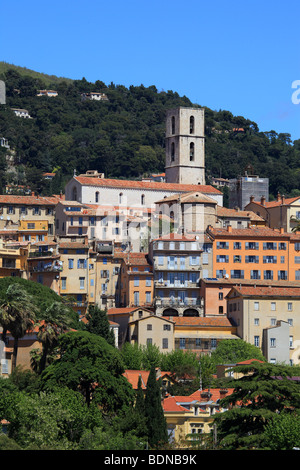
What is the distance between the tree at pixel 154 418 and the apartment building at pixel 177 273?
2961cm

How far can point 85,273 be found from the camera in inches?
3556

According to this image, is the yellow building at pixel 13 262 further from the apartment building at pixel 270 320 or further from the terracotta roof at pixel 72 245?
the apartment building at pixel 270 320

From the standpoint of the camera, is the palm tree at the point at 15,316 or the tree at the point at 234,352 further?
the tree at the point at 234,352

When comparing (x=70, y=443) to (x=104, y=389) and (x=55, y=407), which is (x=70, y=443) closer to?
(x=55, y=407)

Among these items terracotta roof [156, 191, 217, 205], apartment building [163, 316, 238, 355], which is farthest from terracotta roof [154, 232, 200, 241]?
apartment building [163, 316, 238, 355]

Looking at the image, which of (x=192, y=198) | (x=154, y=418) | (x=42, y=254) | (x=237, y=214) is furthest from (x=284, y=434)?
(x=237, y=214)

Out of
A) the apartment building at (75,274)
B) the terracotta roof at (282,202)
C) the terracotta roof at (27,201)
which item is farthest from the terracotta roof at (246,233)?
the terracotta roof at (27,201)

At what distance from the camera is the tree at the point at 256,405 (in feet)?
169

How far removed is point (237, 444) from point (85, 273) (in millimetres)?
40541

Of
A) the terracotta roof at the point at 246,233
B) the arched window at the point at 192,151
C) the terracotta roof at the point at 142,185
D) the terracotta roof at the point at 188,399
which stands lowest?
the terracotta roof at the point at 188,399

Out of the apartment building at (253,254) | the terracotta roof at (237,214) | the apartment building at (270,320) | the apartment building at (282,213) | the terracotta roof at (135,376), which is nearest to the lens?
the terracotta roof at (135,376)

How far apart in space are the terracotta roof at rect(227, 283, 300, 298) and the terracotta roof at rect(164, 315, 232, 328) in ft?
8.51
